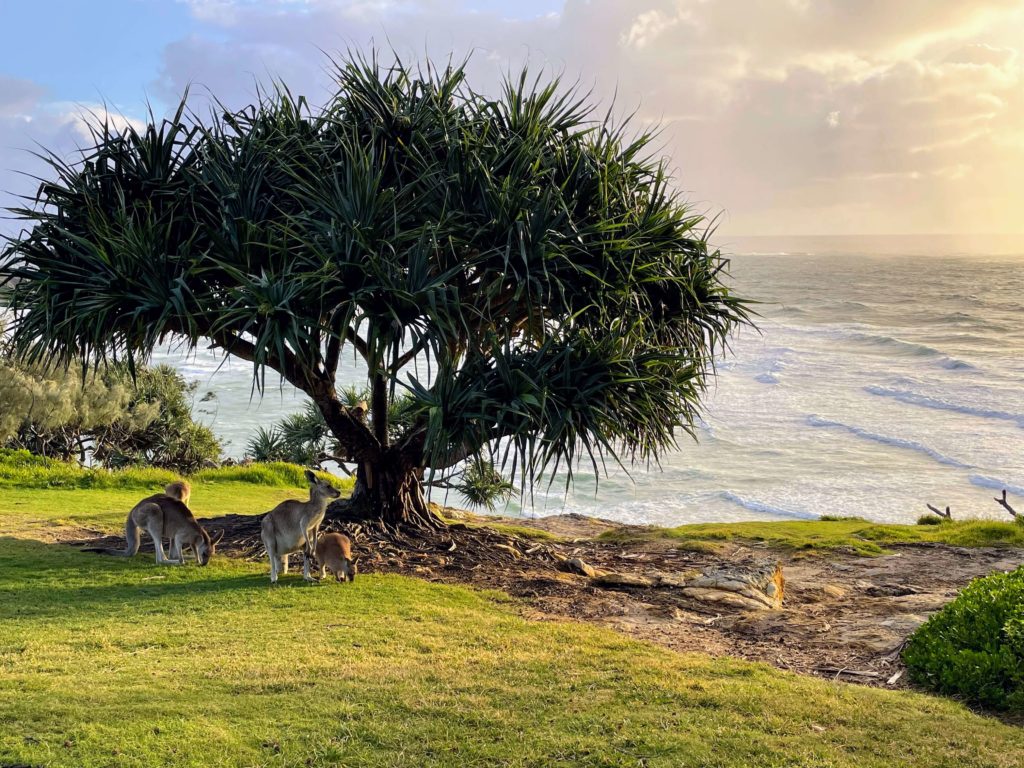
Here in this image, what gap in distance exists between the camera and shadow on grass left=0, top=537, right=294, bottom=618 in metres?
9.43

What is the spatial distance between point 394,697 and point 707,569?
7.11 m

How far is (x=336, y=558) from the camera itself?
1078 cm

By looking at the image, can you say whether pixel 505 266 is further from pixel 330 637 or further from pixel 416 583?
pixel 330 637

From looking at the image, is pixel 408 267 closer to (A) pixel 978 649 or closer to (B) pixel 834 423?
(A) pixel 978 649

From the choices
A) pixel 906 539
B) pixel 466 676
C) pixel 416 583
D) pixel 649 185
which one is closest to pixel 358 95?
pixel 649 185

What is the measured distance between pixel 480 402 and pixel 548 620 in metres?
2.51

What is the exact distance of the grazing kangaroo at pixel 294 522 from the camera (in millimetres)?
10352

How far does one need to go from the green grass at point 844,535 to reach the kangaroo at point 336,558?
679 centimetres

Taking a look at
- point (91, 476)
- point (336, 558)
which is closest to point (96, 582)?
point (336, 558)

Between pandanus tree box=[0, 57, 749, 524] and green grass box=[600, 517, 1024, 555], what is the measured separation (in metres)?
4.53

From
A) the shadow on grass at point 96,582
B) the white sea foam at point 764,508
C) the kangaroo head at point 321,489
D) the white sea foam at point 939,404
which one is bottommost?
the white sea foam at point 764,508

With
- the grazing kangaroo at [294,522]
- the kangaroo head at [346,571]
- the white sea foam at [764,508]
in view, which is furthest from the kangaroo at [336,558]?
the white sea foam at [764,508]

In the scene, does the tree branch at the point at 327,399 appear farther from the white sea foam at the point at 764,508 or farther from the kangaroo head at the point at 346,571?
the white sea foam at the point at 764,508

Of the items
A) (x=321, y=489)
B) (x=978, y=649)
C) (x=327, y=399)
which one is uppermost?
(x=327, y=399)
